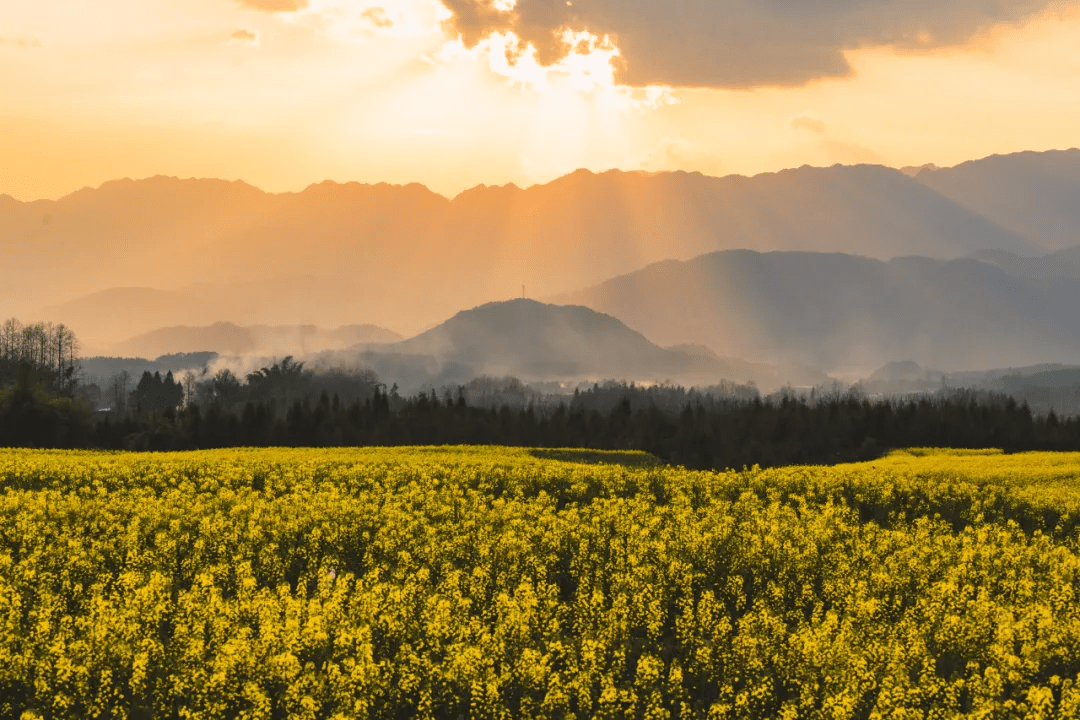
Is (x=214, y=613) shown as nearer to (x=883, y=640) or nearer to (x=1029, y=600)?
(x=883, y=640)

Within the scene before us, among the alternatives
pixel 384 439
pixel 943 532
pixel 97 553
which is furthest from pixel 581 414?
pixel 97 553

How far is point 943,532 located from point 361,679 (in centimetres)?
2443

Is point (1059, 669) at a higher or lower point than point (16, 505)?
lower

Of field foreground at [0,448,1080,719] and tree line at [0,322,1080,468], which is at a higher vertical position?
tree line at [0,322,1080,468]

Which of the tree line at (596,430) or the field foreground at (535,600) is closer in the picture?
the field foreground at (535,600)

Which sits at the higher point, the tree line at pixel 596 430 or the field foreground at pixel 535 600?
the tree line at pixel 596 430

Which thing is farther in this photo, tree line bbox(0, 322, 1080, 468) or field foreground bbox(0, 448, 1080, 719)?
tree line bbox(0, 322, 1080, 468)

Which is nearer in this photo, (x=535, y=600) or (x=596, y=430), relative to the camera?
(x=535, y=600)

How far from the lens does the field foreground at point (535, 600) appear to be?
63.5 feet

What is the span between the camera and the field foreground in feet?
63.5

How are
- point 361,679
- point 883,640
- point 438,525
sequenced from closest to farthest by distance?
1. point 361,679
2. point 883,640
3. point 438,525

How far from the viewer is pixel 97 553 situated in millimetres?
29422

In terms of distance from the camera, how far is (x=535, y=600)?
23156 millimetres

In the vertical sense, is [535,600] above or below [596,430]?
below
